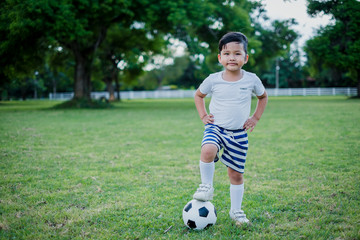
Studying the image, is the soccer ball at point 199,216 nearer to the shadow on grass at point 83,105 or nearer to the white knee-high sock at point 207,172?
the white knee-high sock at point 207,172

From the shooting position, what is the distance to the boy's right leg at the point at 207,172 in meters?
2.89

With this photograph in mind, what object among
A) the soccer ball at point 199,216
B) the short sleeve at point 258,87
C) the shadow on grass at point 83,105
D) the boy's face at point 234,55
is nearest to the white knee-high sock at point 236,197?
the soccer ball at point 199,216

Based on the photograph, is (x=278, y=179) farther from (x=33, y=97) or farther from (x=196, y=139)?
(x=33, y=97)

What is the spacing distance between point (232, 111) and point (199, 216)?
1081mm

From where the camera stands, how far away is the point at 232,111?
3.11 metres

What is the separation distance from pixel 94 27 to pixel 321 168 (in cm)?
1928

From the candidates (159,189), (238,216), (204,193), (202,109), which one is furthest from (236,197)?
(159,189)

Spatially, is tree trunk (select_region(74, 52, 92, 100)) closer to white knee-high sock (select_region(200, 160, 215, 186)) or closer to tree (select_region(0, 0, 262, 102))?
tree (select_region(0, 0, 262, 102))

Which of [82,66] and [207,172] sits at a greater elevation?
[82,66]

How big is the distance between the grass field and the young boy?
0.54m

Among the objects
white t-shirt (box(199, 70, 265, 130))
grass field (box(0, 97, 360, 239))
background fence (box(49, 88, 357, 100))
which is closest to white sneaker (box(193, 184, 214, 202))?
grass field (box(0, 97, 360, 239))

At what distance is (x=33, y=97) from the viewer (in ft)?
189

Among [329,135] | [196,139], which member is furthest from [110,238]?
[329,135]

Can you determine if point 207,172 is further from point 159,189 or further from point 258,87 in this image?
point 159,189
